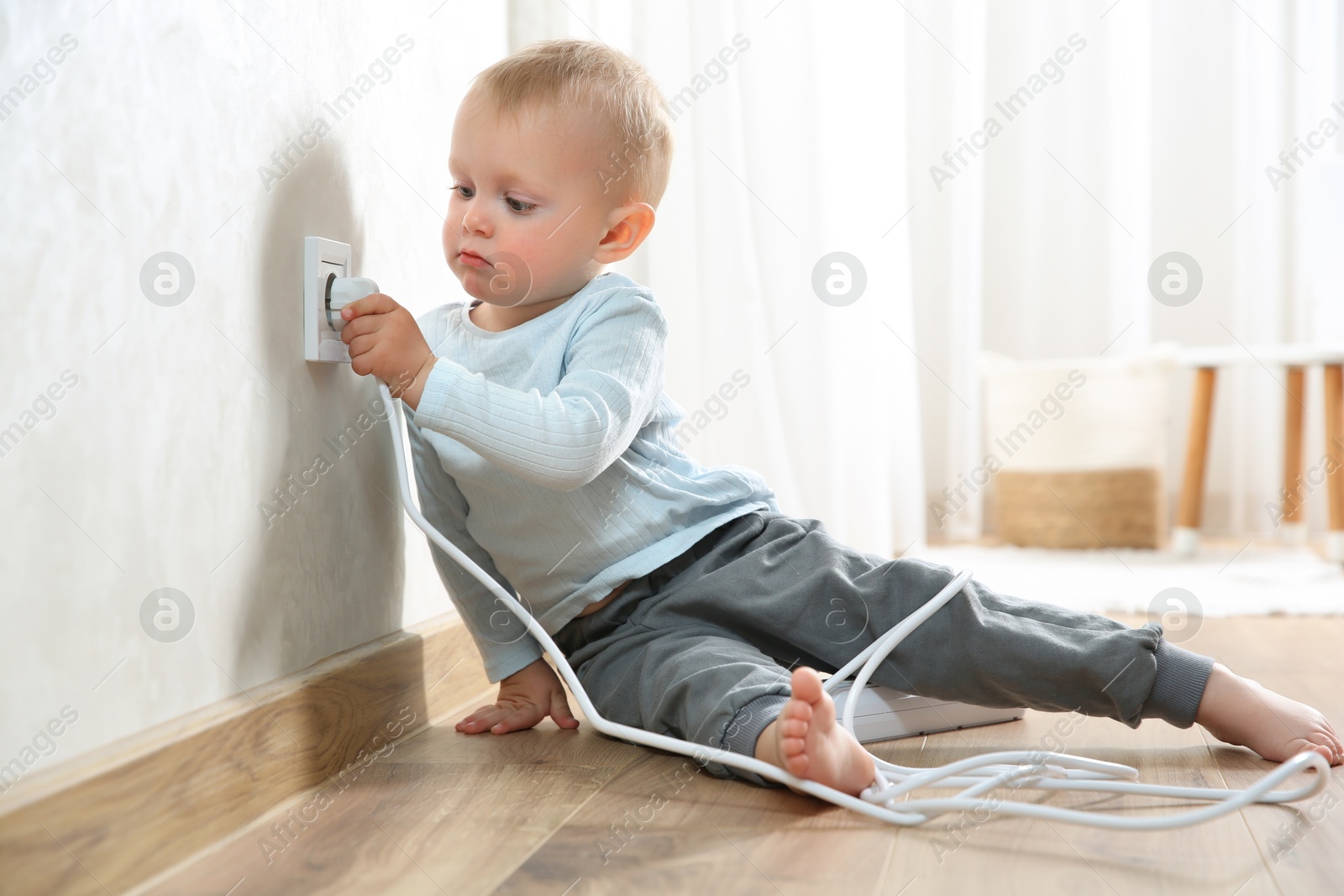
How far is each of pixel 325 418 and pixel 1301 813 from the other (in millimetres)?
665

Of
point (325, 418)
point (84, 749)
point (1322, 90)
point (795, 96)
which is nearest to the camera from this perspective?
point (84, 749)

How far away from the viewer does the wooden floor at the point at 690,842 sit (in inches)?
21.9

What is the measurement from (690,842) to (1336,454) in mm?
Result: 1660

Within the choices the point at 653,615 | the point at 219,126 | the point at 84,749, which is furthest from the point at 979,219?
the point at 84,749

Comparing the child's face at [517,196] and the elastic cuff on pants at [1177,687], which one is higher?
the child's face at [517,196]

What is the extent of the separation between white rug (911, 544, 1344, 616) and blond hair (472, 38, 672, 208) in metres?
0.82

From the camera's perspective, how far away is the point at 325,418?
78 cm

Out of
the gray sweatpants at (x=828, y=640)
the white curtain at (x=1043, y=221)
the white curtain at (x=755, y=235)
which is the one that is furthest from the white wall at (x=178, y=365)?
the white curtain at (x=1043, y=221)

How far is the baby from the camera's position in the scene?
737mm

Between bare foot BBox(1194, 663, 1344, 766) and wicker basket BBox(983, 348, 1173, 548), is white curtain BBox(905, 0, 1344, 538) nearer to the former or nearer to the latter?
wicker basket BBox(983, 348, 1173, 548)

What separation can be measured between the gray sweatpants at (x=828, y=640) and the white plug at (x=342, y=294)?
29cm

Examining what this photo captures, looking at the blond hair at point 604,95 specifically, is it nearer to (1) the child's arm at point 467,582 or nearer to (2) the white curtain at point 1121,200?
(1) the child's arm at point 467,582

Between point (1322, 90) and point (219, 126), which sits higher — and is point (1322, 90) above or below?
above

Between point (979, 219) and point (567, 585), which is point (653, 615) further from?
point (979, 219)
